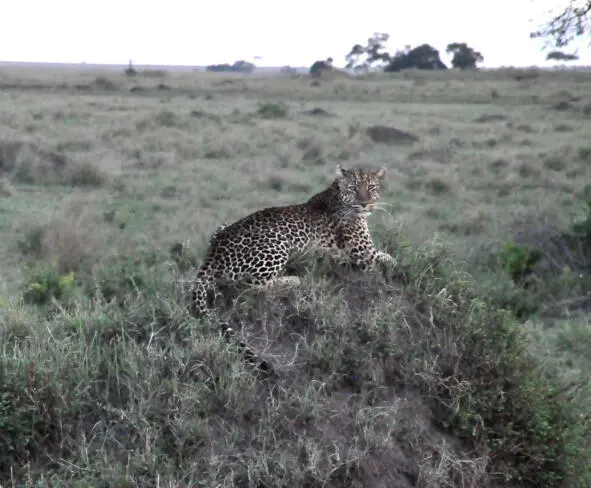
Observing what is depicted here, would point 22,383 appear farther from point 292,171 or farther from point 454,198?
point 292,171

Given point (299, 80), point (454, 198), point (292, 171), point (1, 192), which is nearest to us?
point (1, 192)

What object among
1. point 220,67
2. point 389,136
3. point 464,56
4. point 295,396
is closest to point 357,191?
point 295,396

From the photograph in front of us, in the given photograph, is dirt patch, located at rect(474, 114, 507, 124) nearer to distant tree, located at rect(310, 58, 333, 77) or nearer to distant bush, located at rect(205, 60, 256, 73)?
distant tree, located at rect(310, 58, 333, 77)

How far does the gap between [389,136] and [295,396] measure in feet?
68.6

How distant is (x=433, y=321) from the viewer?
5.84m

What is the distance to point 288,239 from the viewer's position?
20.2 feet

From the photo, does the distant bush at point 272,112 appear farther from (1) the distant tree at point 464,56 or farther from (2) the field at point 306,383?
(1) the distant tree at point 464,56

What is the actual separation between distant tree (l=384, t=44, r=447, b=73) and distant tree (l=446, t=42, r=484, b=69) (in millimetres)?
3906

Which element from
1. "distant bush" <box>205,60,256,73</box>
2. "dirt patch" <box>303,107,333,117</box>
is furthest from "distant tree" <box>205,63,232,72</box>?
"dirt patch" <box>303,107,333,117</box>

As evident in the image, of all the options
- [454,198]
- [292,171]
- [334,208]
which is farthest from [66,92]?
[334,208]

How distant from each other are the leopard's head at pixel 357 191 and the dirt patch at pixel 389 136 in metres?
18.5

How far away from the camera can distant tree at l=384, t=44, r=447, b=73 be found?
78.1m

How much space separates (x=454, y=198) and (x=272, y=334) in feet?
39.5

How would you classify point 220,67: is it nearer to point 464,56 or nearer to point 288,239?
point 464,56
